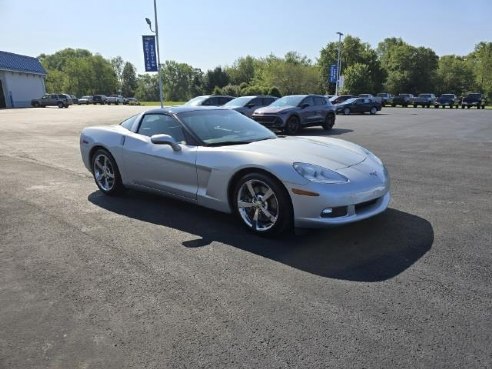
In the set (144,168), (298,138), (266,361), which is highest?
(298,138)

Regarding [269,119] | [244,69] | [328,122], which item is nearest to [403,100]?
[328,122]

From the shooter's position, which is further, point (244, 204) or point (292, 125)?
point (292, 125)

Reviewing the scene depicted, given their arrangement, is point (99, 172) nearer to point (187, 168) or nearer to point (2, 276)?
point (187, 168)

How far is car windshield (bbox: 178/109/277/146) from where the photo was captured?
4.92m

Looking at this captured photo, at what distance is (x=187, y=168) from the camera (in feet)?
15.7

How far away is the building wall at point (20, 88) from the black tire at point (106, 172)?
52.9 metres

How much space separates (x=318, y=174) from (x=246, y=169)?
0.77m

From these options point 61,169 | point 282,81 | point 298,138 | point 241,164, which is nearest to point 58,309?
point 241,164

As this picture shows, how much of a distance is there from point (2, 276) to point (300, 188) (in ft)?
9.02

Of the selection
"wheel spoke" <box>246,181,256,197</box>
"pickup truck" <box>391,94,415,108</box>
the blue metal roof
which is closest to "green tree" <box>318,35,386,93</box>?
"pickup truck" <box>391,94,415,108</box>

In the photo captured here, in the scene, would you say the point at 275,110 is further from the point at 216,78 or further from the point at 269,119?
the point at 216,78

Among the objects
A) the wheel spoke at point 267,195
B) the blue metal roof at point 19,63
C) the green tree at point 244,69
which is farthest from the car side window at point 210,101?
the green tree at point 244,69

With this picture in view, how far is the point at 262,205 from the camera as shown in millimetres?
4258

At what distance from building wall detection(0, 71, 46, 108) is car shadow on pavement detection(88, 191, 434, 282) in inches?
2149
